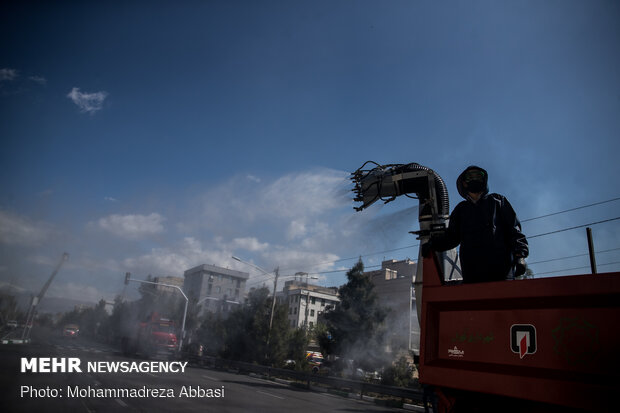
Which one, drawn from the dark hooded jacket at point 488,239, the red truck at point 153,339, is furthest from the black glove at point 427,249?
the red truck at point 153,339

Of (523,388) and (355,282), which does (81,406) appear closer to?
(523,388)

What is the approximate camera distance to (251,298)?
2898cm

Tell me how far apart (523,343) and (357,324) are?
2081cm

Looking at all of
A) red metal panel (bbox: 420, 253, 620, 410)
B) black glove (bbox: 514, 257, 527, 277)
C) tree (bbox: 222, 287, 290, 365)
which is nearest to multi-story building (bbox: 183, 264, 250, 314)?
tree (bbox: 222, 287, 290, 365)

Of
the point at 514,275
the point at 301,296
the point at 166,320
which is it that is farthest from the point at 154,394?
the point at 301,296

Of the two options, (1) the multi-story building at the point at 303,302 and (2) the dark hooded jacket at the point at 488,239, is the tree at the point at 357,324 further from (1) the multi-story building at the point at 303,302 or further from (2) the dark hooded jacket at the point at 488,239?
(1) the multi-story building at the point at 303,302

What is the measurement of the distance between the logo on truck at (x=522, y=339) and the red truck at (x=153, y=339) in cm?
2833

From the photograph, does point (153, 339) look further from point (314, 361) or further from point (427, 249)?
point (427, 249)

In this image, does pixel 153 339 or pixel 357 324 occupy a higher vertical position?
pixel 357 324

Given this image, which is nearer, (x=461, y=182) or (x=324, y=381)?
(x=461, y=182)

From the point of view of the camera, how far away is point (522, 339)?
2.36m

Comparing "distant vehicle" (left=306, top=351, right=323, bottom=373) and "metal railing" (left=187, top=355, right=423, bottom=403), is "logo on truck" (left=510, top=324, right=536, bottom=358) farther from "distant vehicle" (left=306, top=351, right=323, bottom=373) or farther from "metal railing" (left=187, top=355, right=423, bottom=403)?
"distant vehicle" (left=306, top=351, right=323, bottom=373)

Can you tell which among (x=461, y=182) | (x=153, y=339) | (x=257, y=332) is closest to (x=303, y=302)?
(x=257, y=332)

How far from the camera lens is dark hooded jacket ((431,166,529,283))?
9.93 feet
